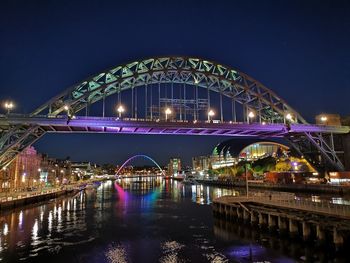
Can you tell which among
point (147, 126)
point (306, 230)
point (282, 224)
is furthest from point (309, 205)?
point (147, 126)

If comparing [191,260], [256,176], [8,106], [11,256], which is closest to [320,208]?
[191,260]

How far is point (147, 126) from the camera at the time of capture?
51250 mm

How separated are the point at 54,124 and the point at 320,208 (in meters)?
36.4

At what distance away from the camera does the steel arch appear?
49794mm

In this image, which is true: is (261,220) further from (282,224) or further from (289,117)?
(289,117)

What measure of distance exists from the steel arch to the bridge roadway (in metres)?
2.33

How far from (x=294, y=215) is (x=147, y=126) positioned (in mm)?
30936

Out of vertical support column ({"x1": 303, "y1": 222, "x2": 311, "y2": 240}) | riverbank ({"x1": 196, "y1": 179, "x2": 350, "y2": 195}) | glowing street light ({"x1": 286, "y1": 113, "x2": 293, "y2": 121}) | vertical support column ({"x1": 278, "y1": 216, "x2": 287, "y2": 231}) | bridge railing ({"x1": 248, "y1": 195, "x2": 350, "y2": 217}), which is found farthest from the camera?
glowing street light ({"x1": 286, "y1": 113, "x2": 293, "y2": 121})

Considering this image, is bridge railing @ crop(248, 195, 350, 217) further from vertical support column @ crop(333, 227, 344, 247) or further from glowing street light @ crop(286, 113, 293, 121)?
glowing street light @ crop(286, 113, 293, 121)

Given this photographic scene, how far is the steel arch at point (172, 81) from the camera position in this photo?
163ft

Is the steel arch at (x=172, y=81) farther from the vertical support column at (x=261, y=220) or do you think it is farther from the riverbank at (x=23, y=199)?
the vertical support column at (x=261, y=220)

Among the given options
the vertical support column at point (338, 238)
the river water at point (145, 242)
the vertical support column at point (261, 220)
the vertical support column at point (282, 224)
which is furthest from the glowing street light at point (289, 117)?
the vertical support column at point (338, 238)

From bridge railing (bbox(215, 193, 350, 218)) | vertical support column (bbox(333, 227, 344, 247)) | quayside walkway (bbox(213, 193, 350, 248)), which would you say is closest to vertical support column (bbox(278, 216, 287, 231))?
quayside walkway (bbox(213, 193, 350, 248))

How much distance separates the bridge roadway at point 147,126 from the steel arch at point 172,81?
2.33 m
